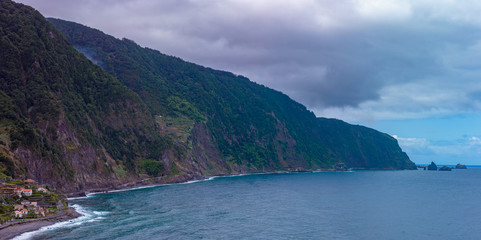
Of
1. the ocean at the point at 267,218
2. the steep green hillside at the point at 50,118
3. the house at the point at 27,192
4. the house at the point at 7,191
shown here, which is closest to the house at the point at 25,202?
the house at the point at 27,192

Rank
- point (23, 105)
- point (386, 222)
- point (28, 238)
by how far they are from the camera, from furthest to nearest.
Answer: point (23, 105) → point (386, 222) → point (28, 238)

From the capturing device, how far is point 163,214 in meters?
104

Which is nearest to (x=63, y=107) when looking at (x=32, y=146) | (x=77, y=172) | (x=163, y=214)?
(x=77, y=172)

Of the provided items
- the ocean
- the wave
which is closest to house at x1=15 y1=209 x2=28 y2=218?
the wave

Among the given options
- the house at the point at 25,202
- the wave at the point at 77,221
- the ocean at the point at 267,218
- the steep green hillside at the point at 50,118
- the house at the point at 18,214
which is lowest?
the ocean at the point at 267,218

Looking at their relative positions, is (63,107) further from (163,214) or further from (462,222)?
(462,222)

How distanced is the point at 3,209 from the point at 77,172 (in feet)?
220

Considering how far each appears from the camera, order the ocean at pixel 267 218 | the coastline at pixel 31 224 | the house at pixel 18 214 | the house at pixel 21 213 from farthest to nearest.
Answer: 1. the house at pixel 21 213
2. the house at pixel 18 214
3. the ocean at pixel 267 218
4. the coastline at pixel 31 224

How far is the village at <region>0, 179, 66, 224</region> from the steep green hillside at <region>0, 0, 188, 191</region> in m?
9.11

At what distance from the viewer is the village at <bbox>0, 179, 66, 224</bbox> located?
84456mm

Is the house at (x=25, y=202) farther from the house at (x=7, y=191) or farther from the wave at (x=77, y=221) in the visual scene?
the wave at (x=77, y=221)

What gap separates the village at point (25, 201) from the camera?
277ft

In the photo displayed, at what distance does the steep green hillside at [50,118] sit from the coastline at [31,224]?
77.3ft

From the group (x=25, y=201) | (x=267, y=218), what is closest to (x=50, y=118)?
(x=25, y=201)
